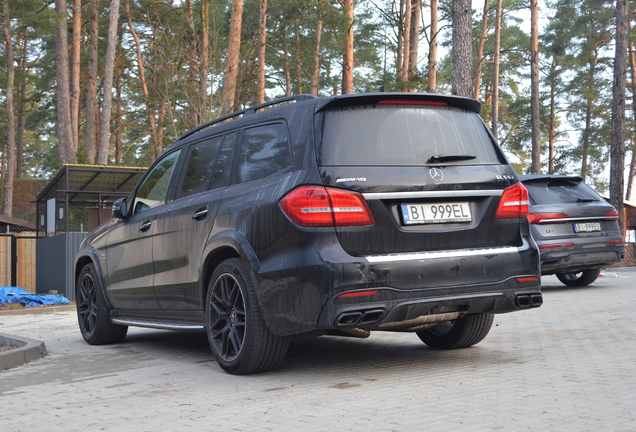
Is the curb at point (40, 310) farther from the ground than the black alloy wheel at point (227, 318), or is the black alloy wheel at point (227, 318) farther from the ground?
the black alloy wheel at point (227, 318)

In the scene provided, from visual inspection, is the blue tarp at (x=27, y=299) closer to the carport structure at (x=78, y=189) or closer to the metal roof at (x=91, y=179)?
the carport structure at (x=78, y=189)

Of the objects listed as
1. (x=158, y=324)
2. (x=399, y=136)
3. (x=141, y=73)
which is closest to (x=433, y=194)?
(x=399, y=136)

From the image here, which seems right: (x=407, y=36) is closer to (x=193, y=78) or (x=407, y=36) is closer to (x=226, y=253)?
(x=193, y=78)

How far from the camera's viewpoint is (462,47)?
1631 centimetres

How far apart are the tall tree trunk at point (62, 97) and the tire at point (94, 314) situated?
1979 cm

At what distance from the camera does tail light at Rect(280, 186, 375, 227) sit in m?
5.26

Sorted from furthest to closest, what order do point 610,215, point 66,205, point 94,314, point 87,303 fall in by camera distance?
point 66,205, point 610,215, point 87,303, point 94,314

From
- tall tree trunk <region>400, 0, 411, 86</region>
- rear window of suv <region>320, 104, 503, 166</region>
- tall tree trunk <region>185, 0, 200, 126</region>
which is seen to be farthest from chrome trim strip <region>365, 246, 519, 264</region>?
tall tree trunk <region>400, 0, 411, 86</region>

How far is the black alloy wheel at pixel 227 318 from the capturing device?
232 inches

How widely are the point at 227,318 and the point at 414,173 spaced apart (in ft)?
5.92

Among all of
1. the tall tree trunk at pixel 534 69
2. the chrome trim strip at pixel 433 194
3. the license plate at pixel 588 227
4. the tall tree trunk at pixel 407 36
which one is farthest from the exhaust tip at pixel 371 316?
the tall tree trunk at pixel 534 69

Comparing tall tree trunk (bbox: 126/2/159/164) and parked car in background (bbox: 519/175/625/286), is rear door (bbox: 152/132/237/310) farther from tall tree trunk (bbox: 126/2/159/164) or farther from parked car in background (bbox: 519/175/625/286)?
tall tree trunk (bbox: 126/2/159/164)

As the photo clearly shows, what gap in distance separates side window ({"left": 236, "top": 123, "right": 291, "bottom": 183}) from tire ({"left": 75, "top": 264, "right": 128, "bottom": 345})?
117 inches

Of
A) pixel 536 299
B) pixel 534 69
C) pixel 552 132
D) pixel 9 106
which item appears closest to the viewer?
pixel 536 299
